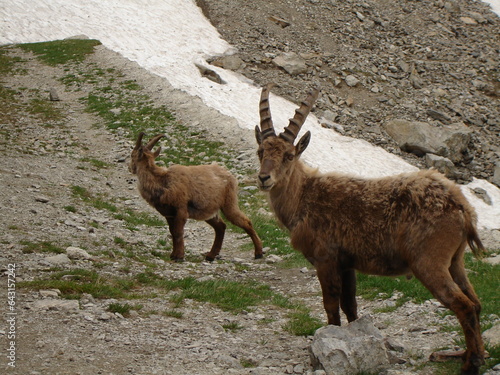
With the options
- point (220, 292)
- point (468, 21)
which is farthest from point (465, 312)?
point (468, 21)

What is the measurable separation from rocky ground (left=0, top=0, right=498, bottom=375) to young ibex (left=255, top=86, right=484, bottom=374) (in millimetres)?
1077

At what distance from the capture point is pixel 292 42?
128 ft

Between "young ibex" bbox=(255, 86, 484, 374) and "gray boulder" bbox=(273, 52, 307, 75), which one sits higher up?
"young ibex" bbox=(255, 86, 484, 374)

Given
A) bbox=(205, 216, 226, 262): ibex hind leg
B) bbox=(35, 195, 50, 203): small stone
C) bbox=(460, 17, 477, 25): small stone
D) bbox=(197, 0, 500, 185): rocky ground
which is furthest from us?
bbox=(460, 17, 477, 25): small stone

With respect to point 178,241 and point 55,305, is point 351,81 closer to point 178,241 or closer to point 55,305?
point 178,241

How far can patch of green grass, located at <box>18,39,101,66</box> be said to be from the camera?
34.2m

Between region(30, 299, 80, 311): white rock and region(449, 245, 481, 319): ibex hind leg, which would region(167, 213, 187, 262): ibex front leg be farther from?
region(449, 245, 481, 319): ibex hind leg

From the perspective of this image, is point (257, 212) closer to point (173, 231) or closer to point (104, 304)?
point (173, 231)

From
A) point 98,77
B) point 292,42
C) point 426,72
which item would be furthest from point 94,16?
point 426,72

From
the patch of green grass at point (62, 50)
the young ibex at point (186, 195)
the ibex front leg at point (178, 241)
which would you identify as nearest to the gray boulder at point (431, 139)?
the young ibex at point (186, 195)

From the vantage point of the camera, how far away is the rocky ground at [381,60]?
32.2 metres

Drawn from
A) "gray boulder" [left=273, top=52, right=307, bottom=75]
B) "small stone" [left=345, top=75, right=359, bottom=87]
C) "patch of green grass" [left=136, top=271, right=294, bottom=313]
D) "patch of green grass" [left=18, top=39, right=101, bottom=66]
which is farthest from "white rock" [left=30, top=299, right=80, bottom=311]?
"small stone" [left=345, top=75, right=359, bottom=87]

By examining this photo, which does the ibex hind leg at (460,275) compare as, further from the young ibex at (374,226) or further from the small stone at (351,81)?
the small stone at (351,81)

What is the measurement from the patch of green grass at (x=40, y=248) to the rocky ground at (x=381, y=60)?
20.2 metres
